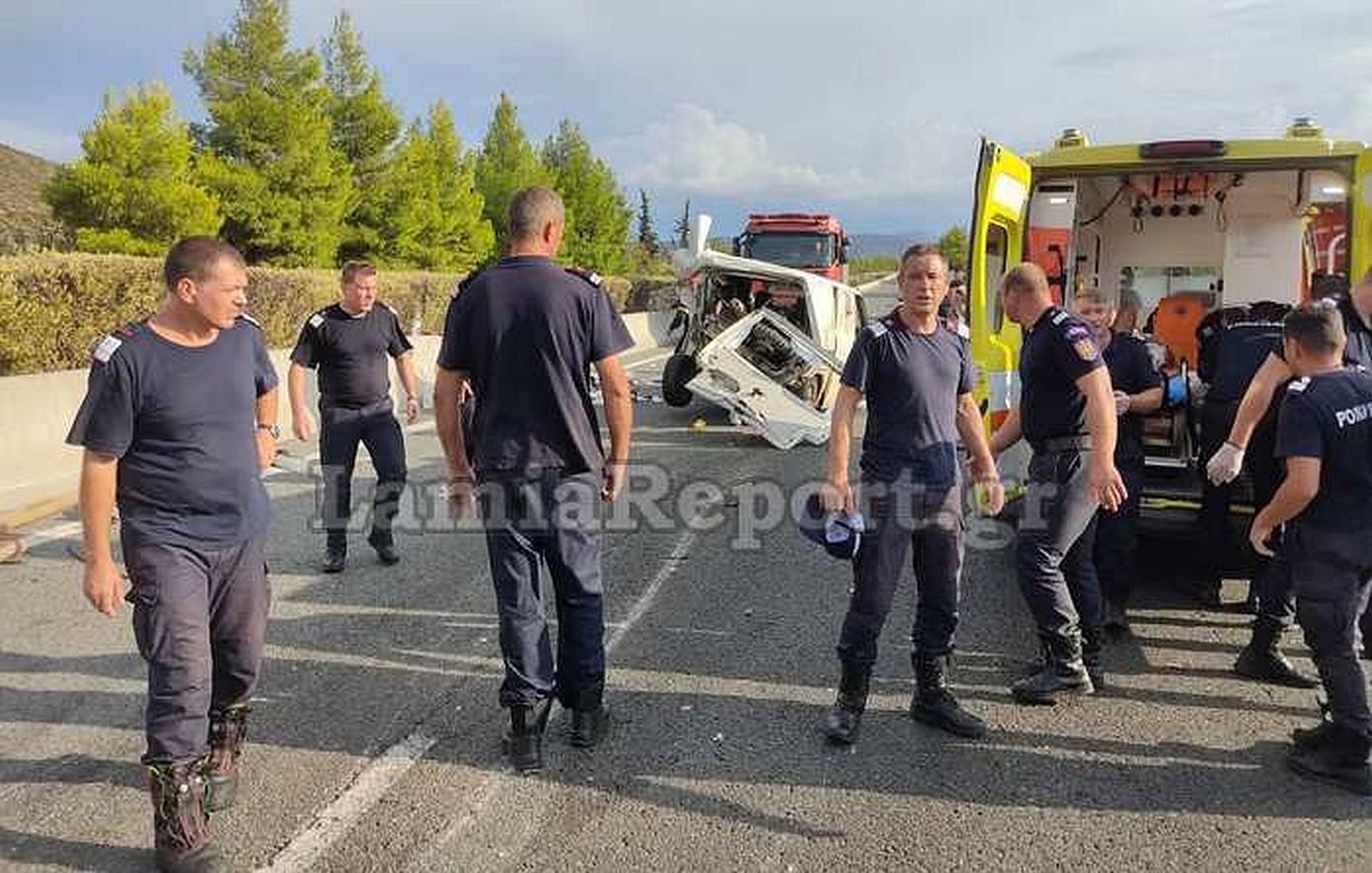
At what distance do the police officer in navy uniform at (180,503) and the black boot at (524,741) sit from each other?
930 mm

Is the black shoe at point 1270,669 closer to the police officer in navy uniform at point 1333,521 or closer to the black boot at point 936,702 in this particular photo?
the police officer in navy uniform at point 1333,521

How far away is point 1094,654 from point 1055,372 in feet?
4.10

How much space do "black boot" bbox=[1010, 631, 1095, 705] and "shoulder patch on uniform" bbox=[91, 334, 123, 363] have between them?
3521 millimetres

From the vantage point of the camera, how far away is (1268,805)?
3357 mm

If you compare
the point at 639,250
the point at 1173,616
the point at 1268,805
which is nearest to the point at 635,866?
the point at 1268,805

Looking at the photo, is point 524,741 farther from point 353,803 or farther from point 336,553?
point 336,553

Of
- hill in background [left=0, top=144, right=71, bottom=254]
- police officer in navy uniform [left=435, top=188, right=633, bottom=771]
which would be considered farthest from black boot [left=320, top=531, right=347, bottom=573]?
hill in background [left=0, top=144, right=71, bottom=254]

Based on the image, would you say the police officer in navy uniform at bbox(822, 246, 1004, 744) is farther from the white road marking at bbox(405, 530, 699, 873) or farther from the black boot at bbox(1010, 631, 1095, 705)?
the white road marking at bbox(405, 530, 699, 873)

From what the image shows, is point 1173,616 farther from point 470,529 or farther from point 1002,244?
point 470,529

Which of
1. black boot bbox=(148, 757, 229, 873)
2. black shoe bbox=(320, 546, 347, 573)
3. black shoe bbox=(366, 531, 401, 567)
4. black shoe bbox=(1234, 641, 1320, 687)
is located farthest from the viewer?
black shoe bbox=(366, 531, 401, 567)

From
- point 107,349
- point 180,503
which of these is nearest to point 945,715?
point 180,503

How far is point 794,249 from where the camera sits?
739 inches

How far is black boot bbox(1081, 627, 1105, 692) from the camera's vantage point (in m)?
4.34

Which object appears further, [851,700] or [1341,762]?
[851,700]
